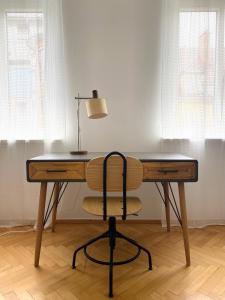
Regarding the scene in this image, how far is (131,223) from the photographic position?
96.5 inches

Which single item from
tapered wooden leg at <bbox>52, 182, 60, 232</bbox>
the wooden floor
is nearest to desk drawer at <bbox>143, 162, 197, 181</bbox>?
the wooden floor

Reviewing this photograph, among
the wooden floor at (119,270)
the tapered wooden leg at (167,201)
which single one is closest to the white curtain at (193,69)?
the tapered wooden leg at (167,201)

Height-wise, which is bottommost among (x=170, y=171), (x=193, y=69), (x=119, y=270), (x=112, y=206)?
(x=119, y=270)

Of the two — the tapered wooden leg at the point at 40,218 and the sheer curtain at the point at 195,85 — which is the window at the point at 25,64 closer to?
the tapered wooden leg at the point at 40,218

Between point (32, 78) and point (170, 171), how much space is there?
1.52 metres

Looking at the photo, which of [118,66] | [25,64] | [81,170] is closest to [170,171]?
[81,170]

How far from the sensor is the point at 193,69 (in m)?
2.23

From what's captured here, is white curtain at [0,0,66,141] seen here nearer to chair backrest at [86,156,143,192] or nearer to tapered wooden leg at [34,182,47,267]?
tapered wooden leg at [34,182,47,267]

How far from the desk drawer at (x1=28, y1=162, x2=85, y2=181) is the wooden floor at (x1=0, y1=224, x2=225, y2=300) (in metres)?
0.63

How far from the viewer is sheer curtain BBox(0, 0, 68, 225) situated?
220cm

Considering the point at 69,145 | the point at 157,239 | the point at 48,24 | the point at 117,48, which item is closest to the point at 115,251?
the point at 157,239

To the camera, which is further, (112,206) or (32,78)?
(32,78)

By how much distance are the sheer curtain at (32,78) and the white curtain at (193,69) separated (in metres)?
0.98

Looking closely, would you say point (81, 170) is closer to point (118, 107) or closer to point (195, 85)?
point (118, 107)
